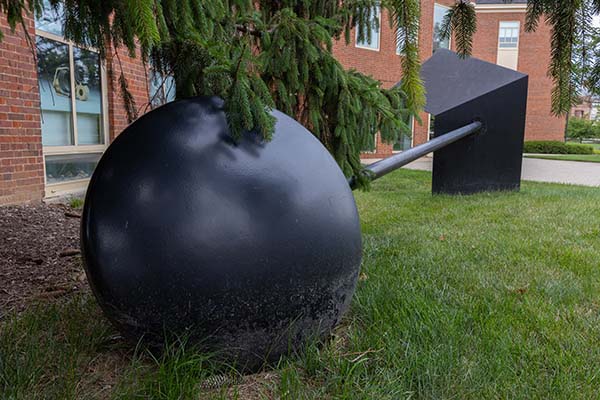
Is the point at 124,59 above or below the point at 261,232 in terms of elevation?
above

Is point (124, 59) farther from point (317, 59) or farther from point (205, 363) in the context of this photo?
point (205, 363)

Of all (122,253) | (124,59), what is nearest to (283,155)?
(122,253)

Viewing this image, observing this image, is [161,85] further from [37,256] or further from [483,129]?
[483,129]

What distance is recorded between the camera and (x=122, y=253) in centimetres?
169

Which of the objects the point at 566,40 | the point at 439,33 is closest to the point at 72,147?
the point at 439,33

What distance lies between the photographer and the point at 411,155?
4.50 metres

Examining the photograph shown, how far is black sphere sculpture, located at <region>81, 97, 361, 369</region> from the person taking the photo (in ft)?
5.41

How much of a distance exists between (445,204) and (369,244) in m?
2.53

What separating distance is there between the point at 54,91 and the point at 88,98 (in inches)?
24.7

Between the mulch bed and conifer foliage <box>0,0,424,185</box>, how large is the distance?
46.5 inches

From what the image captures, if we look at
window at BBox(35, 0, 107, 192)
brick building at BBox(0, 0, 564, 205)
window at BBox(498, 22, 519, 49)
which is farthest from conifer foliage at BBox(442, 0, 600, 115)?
window at BBox(498, 22, 519, 49)

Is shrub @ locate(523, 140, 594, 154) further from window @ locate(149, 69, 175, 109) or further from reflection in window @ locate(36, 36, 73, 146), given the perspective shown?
window @ locate(149, 69, 175, 109)

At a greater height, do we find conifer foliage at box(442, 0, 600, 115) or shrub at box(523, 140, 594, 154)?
conifer foliage at box(442, 0, 600, 115)

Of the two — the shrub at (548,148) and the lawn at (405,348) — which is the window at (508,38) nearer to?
the shrub at (548,148)
